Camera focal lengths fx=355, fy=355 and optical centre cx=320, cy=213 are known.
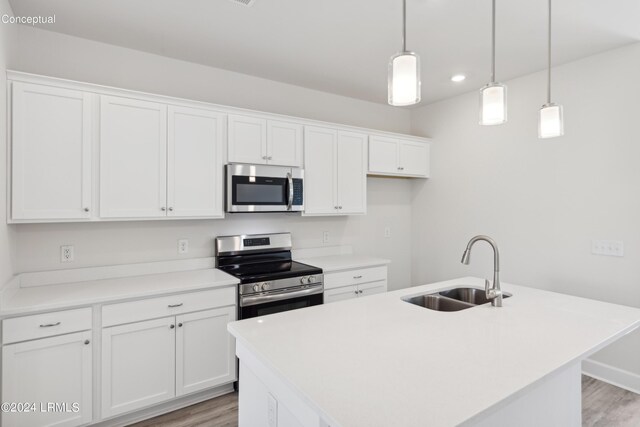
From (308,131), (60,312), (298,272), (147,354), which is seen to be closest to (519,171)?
(308,131)

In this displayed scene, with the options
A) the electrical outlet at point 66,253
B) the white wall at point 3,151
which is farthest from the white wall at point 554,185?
the white wall at point 3,151

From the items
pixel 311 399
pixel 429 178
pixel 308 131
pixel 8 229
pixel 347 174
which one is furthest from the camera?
pixel 429 178

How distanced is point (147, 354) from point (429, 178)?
137 inches

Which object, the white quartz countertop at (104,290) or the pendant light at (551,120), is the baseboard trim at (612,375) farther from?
the white quartz countertop at (104,290)

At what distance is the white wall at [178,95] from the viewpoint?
248 centimetres

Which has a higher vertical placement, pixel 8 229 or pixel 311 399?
pixel 8 229

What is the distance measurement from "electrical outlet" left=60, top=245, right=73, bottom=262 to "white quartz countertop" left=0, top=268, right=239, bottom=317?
18cm

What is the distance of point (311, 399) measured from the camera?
1.04m

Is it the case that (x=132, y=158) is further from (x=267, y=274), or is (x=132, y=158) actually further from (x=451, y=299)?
(x=451, y=299)

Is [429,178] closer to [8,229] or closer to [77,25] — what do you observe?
[77,25]

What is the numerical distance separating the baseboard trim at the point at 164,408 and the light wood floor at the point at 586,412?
0.10 feet

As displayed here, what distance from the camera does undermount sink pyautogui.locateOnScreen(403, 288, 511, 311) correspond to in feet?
7.10

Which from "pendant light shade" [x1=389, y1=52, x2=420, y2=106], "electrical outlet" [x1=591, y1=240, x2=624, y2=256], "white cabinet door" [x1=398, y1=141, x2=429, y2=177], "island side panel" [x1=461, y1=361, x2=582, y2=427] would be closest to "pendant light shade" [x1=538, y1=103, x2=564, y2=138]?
"pendant light shade" [x1=389, y1=52, x2=420, y2=106]

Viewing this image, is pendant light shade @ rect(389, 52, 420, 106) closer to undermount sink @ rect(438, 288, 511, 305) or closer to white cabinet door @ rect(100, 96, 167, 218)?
undermount sink @ rect(438, 288, 511, 305)
